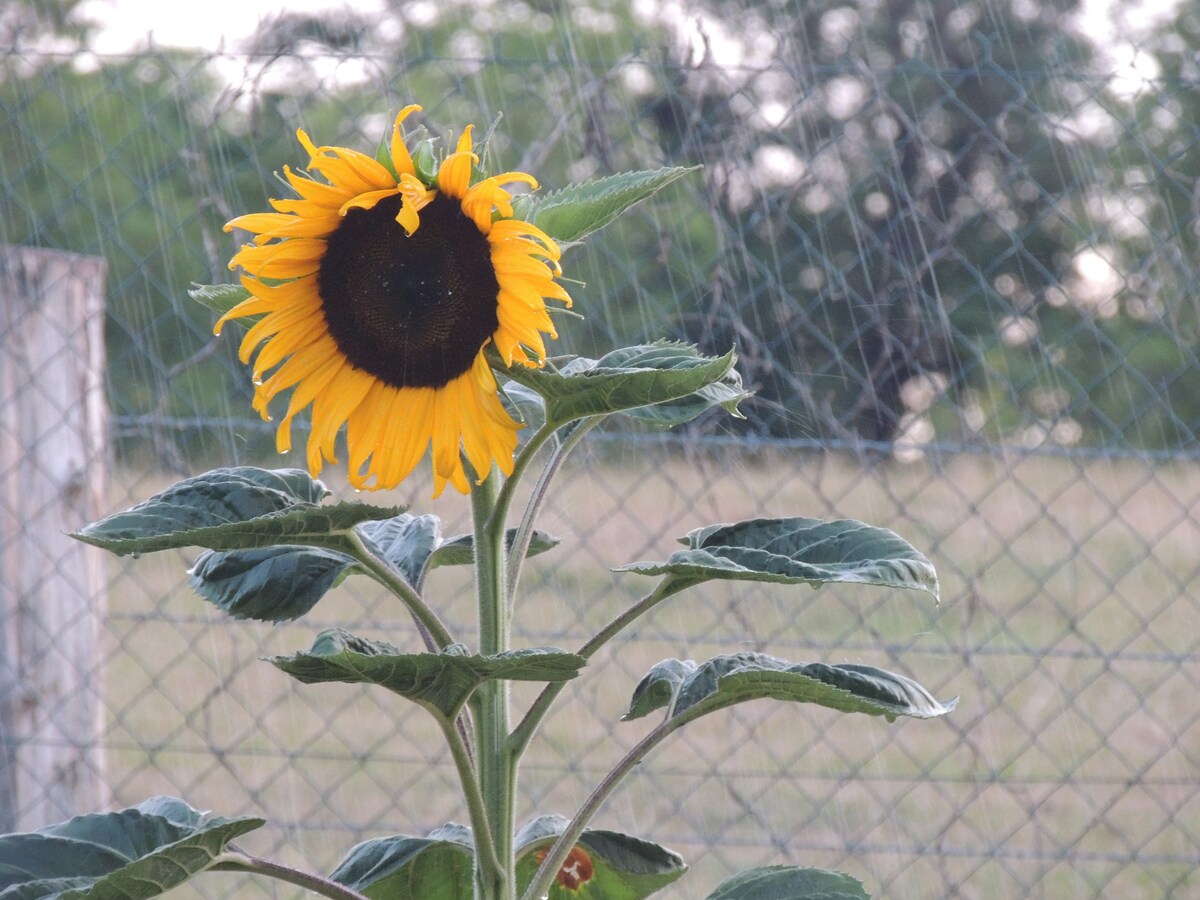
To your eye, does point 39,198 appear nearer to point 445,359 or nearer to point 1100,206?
point 1100,206

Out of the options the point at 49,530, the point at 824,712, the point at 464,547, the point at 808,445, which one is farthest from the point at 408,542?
the point at 824,712

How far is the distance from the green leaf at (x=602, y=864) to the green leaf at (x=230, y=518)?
0.32 meters

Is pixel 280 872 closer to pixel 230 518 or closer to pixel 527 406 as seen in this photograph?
pixel 230 518

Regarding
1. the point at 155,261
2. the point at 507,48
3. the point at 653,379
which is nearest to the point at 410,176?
the point at 653,379

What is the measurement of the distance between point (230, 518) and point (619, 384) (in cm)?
26

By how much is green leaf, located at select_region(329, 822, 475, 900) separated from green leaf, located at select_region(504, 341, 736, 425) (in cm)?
38

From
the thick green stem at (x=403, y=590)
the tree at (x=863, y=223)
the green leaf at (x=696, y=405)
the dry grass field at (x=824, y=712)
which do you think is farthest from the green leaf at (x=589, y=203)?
the dry grass field at (x=824, y=712)

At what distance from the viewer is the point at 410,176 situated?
0.73 m

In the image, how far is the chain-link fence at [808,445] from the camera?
2.11 metres

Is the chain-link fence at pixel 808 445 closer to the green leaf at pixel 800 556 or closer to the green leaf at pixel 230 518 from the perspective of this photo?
the green leaf at pixel 800 556

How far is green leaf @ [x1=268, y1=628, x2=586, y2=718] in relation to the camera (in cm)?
67

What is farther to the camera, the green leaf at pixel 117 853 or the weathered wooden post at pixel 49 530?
the weathered wooden post at pixel 49 530

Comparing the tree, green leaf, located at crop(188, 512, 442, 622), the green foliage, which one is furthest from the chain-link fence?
green leaf, located at crop(188, 512, 442, 622)

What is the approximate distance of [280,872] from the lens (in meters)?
0.83
